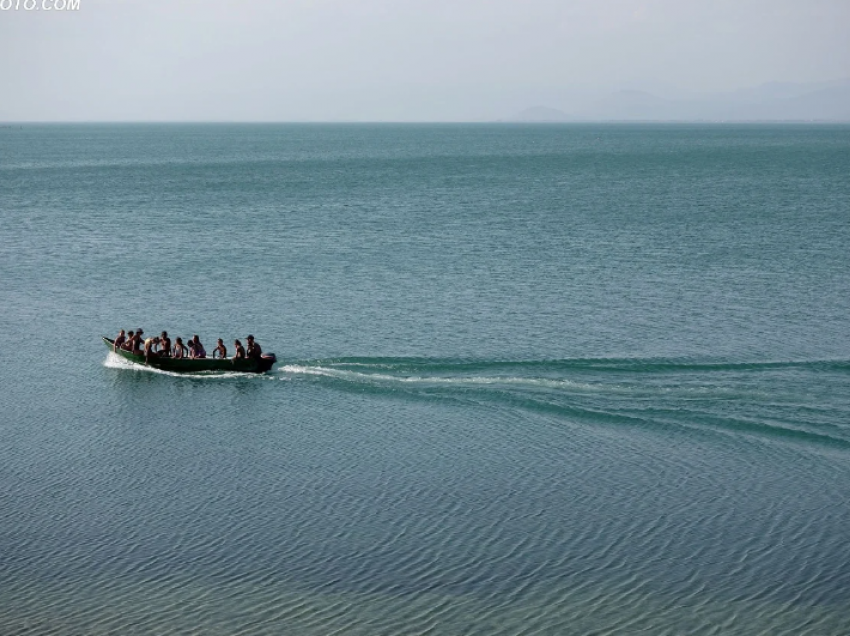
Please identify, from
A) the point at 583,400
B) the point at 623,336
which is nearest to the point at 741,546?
the point at 583,400

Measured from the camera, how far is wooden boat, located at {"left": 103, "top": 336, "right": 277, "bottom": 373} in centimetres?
4178

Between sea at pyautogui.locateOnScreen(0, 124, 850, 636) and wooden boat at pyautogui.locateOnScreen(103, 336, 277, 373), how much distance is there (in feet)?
Result: 1.35

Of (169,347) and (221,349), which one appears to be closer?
(221,349)

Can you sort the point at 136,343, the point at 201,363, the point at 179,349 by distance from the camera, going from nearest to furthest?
1. the point at 201,363
2. the point at 179,349
3. the point at 136,343

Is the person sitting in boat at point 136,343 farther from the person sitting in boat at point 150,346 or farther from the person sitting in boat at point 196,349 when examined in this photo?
the person sitting in boat at point 196,349

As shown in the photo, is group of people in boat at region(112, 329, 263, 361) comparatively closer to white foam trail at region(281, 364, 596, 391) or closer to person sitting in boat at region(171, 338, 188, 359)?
person sitting in boat at region(171, 338, 188, 359)

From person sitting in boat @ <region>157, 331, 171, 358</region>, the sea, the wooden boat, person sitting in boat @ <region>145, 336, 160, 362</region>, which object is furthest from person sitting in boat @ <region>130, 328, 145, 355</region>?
person sitting in boat @ <region>157, 331, 171, 358</region>

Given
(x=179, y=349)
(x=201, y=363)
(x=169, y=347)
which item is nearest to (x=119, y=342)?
(x=169, y=347)

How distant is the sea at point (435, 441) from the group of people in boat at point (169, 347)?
85cm

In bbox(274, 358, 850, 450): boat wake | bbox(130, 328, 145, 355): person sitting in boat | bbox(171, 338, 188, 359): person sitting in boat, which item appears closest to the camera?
bbox(274, 358, 850, 450): boat wake

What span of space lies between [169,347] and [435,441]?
578 inches

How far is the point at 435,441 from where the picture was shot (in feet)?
114

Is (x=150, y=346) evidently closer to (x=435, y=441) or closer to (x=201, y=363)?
(x=201, y=363)

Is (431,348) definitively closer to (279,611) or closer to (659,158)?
(279,611)
